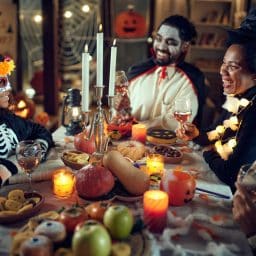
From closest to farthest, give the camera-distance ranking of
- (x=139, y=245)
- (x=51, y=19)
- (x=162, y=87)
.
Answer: (x=139, y=245)
(x=162, y=87)
(x=51, y=19)

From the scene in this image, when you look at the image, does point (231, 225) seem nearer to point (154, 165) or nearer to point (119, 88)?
point (154, 165)

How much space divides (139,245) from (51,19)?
350 centimetres

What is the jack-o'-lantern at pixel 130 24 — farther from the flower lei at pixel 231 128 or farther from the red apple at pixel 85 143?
the red apple at pixel 85 143

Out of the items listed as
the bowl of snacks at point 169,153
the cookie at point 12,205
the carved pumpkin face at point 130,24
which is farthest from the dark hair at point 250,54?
the carved pumpkin face at point 130,24

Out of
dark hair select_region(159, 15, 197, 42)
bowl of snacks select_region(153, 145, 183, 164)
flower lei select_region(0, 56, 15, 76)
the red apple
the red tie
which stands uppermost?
dark hair select_region(159, 15, 197, 42)

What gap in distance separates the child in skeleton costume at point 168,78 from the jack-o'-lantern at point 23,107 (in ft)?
2.61

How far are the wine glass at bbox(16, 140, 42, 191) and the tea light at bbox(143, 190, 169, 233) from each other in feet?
1.44

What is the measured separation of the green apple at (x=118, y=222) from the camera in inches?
40.9

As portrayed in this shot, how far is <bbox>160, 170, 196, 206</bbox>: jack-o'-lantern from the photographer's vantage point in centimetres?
135

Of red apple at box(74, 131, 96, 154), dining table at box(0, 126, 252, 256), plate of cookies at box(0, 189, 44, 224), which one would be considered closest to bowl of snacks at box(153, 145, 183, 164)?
dining table at box(0, 126, 252, 256)

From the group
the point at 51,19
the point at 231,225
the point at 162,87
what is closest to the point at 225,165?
the point at 231,225

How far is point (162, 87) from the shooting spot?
276 cm

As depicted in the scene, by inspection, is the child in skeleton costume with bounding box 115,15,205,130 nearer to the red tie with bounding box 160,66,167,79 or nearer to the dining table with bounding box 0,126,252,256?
the red tie with bounding box 160,66,167,79

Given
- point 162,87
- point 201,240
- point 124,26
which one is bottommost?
point 201,240
